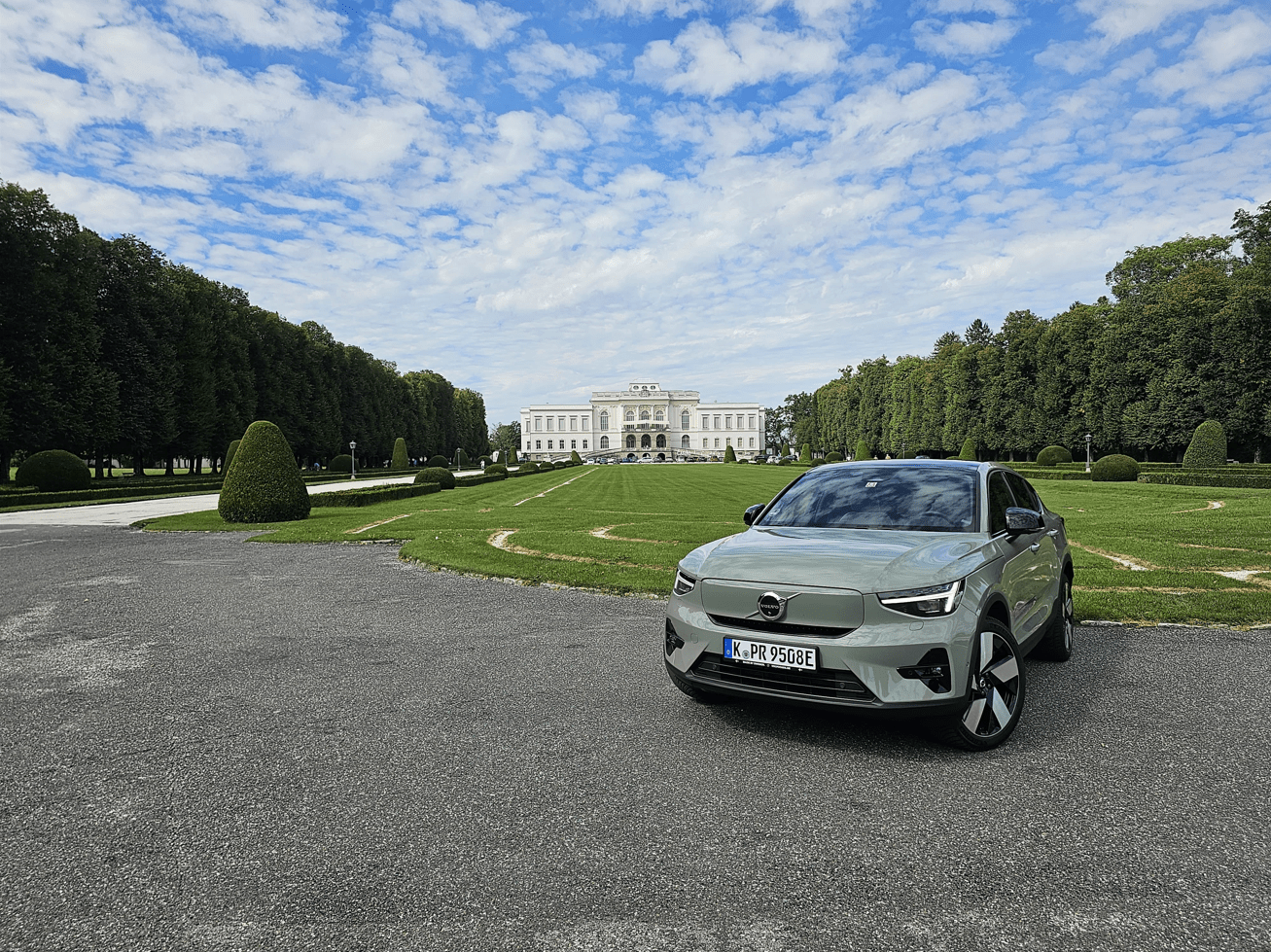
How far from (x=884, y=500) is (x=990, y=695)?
1.57 meters

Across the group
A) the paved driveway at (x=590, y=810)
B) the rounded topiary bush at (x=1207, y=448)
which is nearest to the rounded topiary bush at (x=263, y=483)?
the paved driveway at (x=590, y=810)

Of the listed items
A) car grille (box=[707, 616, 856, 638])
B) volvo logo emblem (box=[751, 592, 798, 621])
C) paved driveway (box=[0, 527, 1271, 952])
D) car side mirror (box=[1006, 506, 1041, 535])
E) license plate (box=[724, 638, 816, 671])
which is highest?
car side mirror (box=[1006, 506, 1041, 535])

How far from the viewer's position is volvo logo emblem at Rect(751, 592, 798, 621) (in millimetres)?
3922

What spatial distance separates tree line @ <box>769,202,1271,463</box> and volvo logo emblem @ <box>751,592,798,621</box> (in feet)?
157

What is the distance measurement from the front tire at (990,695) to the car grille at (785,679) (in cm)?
55

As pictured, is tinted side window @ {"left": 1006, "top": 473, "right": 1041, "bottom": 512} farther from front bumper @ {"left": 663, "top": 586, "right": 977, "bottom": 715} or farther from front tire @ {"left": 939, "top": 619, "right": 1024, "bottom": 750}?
front bumper @ {"left": 663, "top": 586, "right": 977, "bottom": 715}

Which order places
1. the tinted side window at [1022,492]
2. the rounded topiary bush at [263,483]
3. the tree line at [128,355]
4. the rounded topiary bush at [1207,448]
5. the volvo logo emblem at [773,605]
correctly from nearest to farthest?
the volvo logo emblem at [773,605]
the tinted side window at [1022,492]
the rounded topiary bush at [263,483]
the tree line at [128,355]
the rounded topiary bush at [1207,448]

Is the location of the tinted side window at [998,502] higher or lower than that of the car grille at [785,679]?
higher

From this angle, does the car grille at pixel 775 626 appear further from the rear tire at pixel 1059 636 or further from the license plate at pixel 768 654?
the rear tire at pixel 1059 636

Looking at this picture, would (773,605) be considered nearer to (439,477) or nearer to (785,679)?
(785,679)

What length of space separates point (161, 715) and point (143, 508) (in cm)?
2446

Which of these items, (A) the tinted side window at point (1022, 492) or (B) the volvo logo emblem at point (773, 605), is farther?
(A) the tinted side window at point (1022, 492)

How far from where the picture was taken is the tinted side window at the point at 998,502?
4.98 m

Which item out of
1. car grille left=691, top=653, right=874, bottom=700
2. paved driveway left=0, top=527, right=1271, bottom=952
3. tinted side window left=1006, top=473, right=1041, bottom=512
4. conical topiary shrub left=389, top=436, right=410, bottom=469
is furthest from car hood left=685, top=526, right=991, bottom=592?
conical topiary shrub left=389, top=436, right=410, bottom=469
